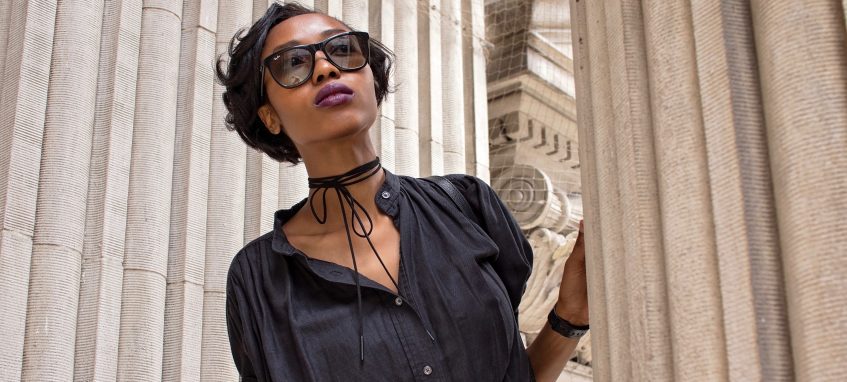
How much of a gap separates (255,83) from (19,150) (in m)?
1.34

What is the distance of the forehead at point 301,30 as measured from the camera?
7.35 ft

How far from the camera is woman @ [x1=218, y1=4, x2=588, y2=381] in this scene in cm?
204

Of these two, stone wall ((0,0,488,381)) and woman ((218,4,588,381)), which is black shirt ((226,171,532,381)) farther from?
stone wall ((0,0,488,381))

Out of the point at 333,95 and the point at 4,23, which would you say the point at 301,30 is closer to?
the point at 333,95

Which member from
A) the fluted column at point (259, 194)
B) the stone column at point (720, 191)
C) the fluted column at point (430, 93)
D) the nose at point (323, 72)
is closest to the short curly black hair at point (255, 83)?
the nose at point (323, 72)

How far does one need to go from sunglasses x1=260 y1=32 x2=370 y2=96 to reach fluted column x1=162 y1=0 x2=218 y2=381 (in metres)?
1.57

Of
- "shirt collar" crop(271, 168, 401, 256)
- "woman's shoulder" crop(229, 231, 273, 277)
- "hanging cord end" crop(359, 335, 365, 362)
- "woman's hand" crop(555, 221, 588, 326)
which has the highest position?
"shirt collar" crop(271, 168, 401, 256)

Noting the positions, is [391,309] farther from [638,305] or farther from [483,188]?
[638,305]

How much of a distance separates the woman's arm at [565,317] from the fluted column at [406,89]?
8.05 feet

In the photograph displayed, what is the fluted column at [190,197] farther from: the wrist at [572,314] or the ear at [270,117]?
the wrist at [572,314]

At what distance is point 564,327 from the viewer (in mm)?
2154

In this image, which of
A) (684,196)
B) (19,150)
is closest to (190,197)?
(19,150)

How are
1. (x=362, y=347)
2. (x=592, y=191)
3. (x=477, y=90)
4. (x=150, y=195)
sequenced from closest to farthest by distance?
1. (x=592, y=191)
2. (x=362, y=347)
3. (x=150, y=195)
4. (x=477, y=90)

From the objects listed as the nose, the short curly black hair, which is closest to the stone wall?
the short curly black hair
